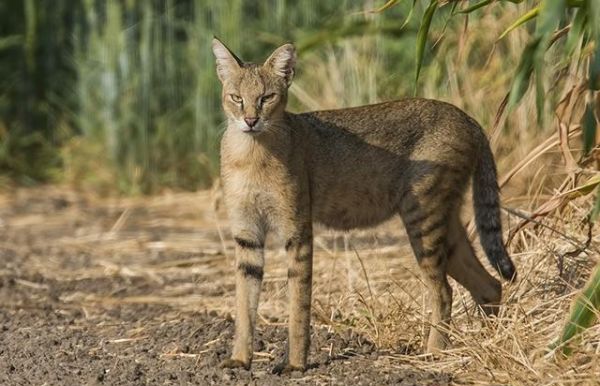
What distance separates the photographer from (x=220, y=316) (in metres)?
6.22

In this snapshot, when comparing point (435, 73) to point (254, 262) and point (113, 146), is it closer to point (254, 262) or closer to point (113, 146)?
point (113, 146)

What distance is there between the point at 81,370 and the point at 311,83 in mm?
5055

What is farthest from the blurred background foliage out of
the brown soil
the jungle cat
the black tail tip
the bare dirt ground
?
the black tail tip

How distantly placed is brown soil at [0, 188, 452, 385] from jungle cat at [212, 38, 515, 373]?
243 mm

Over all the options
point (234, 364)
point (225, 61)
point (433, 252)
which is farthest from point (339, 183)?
point (234, 364)

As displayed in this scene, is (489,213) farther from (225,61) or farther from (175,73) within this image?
(175,73)

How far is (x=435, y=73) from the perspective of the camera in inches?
355

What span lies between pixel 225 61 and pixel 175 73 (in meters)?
4.98

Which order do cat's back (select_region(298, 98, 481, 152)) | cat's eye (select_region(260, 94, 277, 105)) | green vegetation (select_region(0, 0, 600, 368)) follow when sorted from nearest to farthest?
cat's eye (select_region(260, 94, 277, 105)), cat's back (select_region(298, 98, 481, 152)), green vegetation (select_region(0, 0, 600, 368))

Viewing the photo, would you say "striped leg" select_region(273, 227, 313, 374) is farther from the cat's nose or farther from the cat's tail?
the cat's tail

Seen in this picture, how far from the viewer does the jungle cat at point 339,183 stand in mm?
5199

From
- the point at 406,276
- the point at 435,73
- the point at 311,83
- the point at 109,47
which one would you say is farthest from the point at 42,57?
the point at 406,276

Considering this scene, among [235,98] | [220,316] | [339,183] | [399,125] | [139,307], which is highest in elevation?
[235,98]

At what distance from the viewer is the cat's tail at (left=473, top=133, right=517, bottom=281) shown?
215 inches
